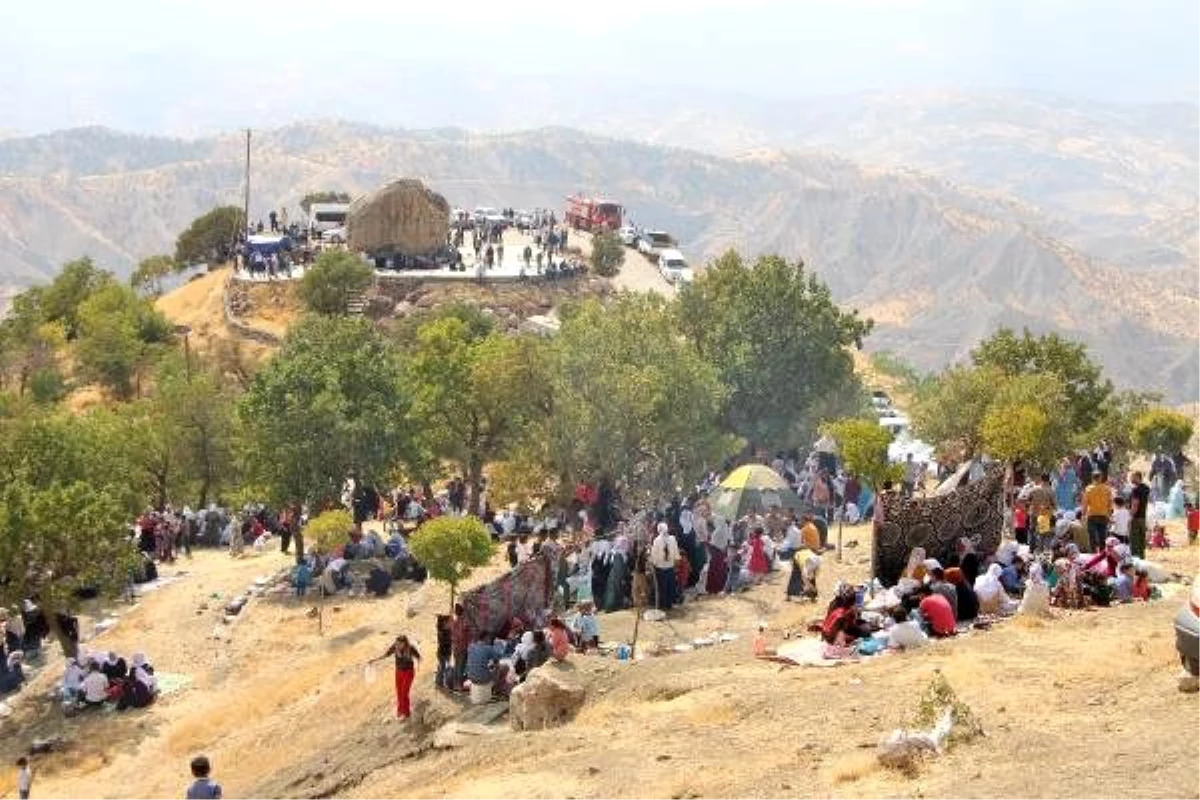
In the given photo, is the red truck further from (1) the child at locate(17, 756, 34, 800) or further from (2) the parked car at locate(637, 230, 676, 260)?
(1) the child at locate(17, 756, 34, 800)

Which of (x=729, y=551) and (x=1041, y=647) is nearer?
(x=1041, y=647)

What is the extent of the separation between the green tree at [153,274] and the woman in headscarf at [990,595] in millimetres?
69508

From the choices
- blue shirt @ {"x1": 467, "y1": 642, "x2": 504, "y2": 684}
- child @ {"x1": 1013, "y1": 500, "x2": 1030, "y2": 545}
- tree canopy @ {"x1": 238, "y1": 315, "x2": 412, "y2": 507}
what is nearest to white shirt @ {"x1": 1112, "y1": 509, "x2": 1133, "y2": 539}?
child @ {"x1": 1013, "y1": 500, "x2": 1030, "y2": 545}

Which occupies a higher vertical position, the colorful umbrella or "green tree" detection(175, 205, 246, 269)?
"green tree" detection(175, 205, 246, 269)

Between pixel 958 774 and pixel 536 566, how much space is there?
9063mm

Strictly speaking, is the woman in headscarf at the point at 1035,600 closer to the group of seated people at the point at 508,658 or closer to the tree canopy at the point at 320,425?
the group of seated people at the point at 508,658

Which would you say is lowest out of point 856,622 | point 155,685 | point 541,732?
point 155,685

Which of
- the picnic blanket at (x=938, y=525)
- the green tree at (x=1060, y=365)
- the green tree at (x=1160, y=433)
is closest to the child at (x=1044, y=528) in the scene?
the picnic blanket at (x=938, y=525)

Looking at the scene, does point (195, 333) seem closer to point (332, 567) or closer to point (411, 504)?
point (411, 504)

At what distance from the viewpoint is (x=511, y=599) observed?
21.4 metres

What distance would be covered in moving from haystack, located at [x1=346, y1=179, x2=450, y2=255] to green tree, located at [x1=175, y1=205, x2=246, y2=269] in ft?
41.5

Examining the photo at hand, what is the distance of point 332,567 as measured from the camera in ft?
97.7

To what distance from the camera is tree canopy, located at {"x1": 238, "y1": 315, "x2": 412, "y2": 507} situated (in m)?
33.1

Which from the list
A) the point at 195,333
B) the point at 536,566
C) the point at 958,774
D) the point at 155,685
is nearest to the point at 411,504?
the point at 155,685
